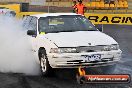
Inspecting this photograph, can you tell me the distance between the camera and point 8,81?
9180 mm

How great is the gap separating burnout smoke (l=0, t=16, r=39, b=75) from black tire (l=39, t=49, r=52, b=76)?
0.50 meters

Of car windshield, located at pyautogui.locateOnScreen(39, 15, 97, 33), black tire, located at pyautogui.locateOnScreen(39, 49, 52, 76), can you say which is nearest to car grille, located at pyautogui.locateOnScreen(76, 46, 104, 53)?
black tire, located at pyautogui.locateOnScreen(39, 49, 52, 76)

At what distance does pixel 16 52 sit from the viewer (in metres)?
10.7

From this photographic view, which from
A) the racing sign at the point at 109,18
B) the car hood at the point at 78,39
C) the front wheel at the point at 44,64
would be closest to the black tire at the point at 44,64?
the front wheel at the point at 44,64

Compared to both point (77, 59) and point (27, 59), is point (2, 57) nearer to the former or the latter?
point (27, 59)

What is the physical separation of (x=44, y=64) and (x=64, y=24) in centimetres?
146

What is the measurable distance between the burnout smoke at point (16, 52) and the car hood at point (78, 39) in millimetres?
1059

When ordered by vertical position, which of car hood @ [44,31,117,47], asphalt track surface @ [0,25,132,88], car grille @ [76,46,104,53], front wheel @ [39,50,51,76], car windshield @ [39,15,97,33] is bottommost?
asphalt track surface @ [0,25,132,88]

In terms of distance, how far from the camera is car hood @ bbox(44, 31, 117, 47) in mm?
9078

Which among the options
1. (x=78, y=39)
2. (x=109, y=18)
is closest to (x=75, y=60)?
(x=78, y=39)

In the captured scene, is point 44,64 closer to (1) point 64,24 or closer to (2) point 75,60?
(2) point 75,60

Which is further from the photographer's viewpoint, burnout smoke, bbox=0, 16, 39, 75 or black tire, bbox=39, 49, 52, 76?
burnout smoke, bbox=0, 16, 39, 75

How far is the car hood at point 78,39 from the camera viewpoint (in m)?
9.08

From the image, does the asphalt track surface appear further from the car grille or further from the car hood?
the car hood
